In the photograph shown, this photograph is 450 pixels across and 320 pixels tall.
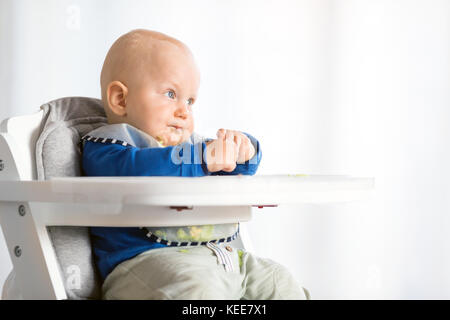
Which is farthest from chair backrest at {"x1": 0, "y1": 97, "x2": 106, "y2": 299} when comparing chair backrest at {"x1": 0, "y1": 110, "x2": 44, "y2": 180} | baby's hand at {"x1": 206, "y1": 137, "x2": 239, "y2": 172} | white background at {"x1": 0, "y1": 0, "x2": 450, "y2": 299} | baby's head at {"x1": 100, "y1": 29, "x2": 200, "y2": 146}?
white background at {"x1": 0, "y1": 0, "x2": 450, "y2": 299}

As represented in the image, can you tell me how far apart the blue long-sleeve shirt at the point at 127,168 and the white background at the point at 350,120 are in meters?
0.97

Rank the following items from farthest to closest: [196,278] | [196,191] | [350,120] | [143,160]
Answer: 1. [350,120]
2. [143,160]
3. [196,278]
4. [196,191]

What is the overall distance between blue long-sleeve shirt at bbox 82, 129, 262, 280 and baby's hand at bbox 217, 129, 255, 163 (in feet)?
0.17

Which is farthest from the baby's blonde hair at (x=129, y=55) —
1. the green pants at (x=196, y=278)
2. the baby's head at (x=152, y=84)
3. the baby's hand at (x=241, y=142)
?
the green pants at (x=196, y=278)

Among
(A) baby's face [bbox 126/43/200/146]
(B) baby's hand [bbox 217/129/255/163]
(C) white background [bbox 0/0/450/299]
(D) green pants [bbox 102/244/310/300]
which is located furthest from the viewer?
(C) white background [bbox 0/0/450/299]

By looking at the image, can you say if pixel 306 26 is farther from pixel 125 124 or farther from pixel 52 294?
pixel 52 294

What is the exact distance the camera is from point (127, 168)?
1.03m

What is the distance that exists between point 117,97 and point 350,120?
46.6 inches

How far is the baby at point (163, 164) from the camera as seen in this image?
96 centimetres

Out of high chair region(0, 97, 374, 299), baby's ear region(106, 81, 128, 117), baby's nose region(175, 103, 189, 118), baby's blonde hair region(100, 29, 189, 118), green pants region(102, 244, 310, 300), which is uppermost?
baby's blonde hair region(100, 29, 189, 118)

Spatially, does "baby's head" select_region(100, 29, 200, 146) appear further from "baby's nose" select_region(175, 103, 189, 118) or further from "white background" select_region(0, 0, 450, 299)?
"white background" select_region(0, 0, 450, 299)

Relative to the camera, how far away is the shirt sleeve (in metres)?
0.98

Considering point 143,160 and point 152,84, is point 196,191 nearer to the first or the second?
point 143,160

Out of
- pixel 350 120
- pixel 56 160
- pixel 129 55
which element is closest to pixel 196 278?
pixel 56 160
